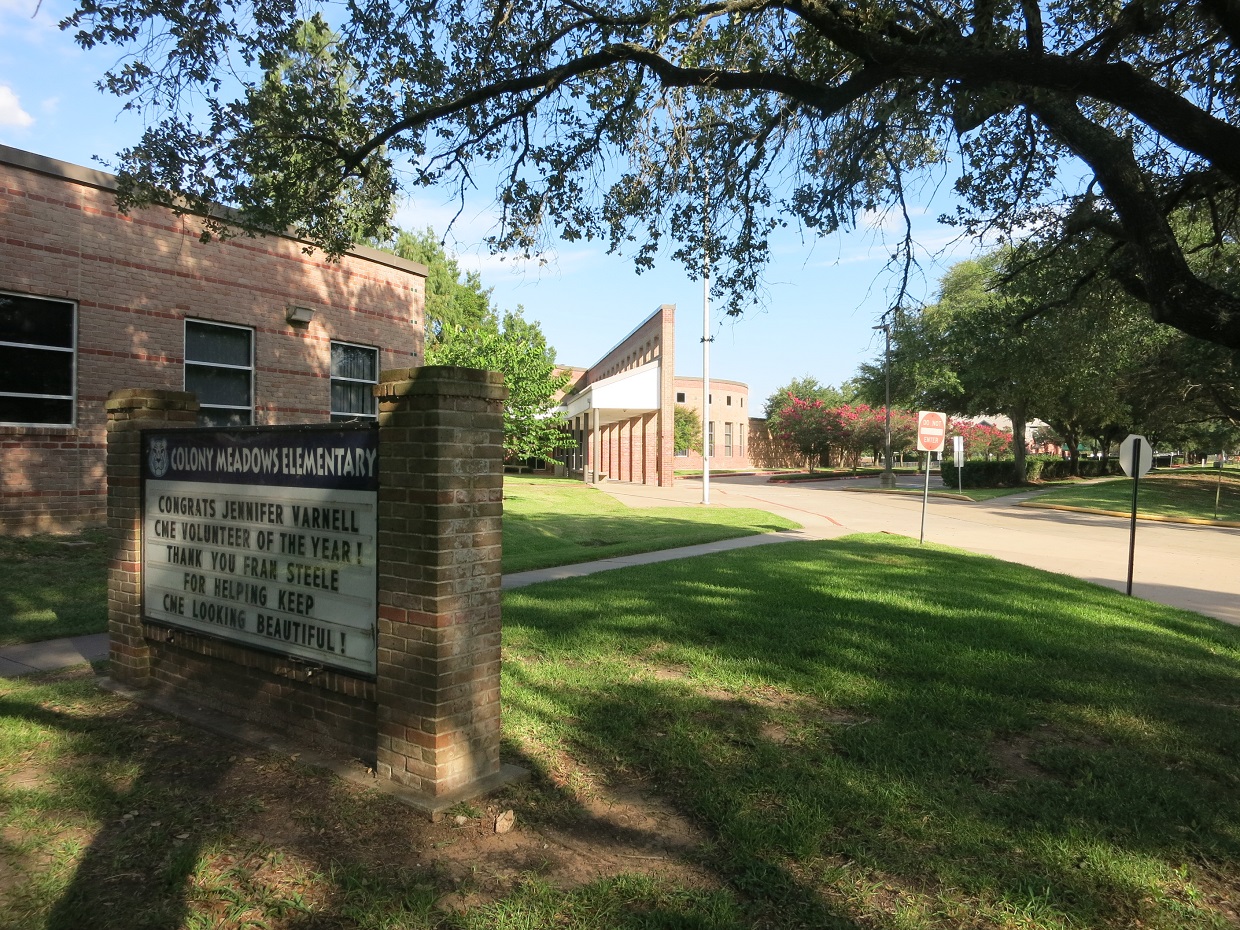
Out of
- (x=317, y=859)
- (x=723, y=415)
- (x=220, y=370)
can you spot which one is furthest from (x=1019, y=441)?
(x=317, y=859)

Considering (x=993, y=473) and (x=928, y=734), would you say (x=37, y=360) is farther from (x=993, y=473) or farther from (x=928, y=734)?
(x=993, y=473)

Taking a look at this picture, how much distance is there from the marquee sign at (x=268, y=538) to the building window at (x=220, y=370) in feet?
30.6

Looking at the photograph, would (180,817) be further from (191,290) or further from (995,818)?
(191,290)

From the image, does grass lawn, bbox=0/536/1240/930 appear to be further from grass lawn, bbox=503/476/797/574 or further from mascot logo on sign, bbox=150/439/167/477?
grass lawn, bbox=503/476/797/574

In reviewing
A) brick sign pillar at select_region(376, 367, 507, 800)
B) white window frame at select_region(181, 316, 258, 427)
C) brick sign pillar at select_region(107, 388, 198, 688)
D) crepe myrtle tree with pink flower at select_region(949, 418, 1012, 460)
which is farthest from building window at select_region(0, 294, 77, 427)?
crepe myrtle tree with pink flower at select_region(949, 418, 1012, 460)

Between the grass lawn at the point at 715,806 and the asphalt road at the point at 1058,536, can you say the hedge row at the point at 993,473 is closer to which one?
the asphalt road at the point at 1058,536

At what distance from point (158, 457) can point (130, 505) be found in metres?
0.45

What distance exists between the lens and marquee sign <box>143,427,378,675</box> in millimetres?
3943

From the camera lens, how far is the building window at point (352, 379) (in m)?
16.2

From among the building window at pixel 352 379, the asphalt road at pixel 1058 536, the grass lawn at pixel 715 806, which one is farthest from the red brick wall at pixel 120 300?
the asphalt road at pixel 1058 536

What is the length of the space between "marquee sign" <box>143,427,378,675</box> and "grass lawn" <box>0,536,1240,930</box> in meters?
0.65

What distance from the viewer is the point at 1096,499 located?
28.6 meters

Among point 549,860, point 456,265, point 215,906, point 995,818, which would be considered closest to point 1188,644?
point 995,818

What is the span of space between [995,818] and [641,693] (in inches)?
87.2
